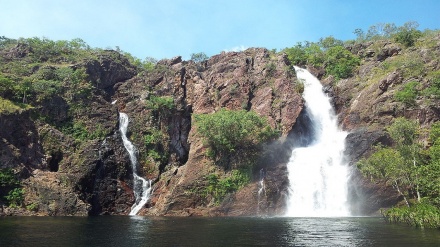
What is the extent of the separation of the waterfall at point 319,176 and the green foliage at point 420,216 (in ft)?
43.9

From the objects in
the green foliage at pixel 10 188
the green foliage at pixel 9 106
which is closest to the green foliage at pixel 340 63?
the green foliage at pixel 9 106

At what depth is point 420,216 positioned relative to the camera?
3111 cm

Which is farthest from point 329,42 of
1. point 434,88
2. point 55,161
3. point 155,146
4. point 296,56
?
point 55,161

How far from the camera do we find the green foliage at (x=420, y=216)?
29570mm

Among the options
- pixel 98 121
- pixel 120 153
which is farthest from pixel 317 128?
pixel 98 121

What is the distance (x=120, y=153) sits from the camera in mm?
58812

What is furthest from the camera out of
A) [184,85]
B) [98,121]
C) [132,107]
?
[184,85]

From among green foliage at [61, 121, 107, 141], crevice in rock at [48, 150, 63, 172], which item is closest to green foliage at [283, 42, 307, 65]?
green foliage at [61, 121, 107, 141]

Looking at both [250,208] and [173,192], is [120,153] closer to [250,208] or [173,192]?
[173,192]

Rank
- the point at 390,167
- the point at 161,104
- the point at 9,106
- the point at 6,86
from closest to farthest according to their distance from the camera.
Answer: the point at 390,167 → the point at 9,106 → the point at 6,86 → the point at 161,104

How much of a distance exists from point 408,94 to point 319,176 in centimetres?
1948

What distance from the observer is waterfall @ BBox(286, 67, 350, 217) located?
50.2 meters

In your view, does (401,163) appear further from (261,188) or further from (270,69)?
(270,69)

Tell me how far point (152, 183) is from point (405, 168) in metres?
37.1
